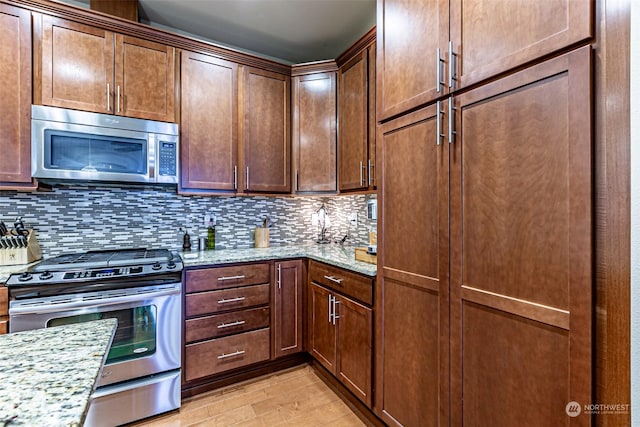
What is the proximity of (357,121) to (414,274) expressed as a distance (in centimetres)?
131

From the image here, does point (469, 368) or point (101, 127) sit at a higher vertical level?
point (101, 127)

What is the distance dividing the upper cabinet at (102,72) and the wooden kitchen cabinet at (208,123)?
0.13m

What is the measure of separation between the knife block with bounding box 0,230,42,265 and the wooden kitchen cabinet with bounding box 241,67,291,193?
143cm

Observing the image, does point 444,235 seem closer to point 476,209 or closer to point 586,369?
point 476,209

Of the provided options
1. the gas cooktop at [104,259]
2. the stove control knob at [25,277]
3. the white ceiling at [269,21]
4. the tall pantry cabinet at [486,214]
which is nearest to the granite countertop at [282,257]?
the gas cooktop at [104,259]

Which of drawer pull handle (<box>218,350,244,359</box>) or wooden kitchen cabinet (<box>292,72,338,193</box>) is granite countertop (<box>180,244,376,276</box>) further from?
drawer pull handle (<box>218,350,244,359</box>)

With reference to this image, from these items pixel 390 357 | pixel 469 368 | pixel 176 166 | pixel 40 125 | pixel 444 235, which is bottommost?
pixel 390 357

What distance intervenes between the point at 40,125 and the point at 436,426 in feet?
8.74

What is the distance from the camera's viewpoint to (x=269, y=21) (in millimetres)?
2518

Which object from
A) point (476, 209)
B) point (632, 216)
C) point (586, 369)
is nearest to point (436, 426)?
point (586, 369)

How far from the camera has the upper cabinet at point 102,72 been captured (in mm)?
1881

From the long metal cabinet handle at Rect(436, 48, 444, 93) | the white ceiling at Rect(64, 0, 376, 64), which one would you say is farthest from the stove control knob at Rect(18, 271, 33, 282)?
the long metal cabinet handle at Rect(436, 48, 444, 93)

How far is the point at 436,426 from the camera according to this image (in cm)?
130

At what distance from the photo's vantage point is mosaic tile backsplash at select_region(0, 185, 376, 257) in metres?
2.12
